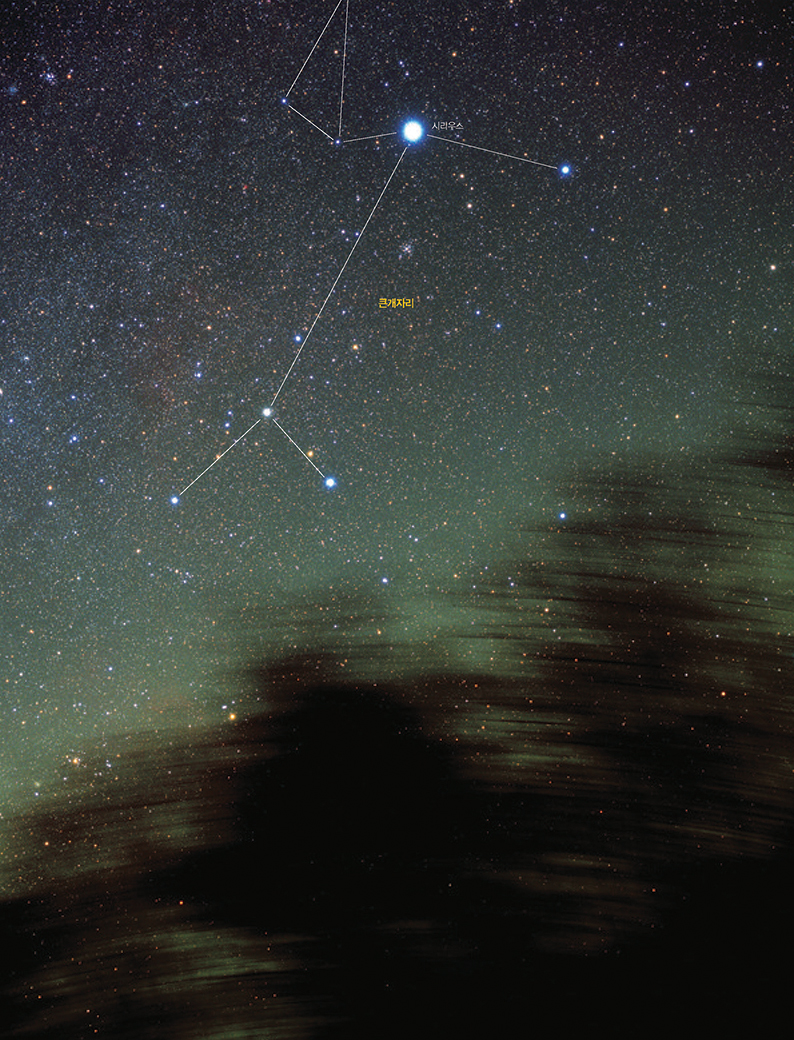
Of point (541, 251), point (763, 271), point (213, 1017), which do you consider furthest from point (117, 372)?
point (213, 1017)

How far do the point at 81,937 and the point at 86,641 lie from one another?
83cm

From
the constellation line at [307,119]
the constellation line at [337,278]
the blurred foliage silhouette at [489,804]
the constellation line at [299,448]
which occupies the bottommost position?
the blurred foliage silhouette at [489,804]

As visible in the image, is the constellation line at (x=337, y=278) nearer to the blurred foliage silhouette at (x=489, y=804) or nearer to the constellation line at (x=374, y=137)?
the constellation line at (x=374, y=137)

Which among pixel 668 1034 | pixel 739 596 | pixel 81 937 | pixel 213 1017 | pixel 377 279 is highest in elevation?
pixel 377 279

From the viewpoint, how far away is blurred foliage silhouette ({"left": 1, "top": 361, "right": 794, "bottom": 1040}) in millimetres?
1488

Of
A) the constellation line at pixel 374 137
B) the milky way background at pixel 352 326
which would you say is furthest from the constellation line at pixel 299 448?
the constellation line at pixel 374 137

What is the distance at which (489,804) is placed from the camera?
1.51 m

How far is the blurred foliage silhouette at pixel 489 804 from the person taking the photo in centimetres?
149

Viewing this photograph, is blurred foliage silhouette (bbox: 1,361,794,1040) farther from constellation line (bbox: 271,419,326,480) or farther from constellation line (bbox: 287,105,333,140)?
constellation line (bbox: 287,105,333,140)

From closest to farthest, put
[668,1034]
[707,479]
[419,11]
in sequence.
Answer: [419,11]
[707,479]
[668,1034]

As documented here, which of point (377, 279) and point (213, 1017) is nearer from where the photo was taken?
point (377, 279)

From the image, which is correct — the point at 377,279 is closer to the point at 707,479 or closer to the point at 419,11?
the point at 419,11

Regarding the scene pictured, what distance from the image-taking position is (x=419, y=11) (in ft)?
4.53

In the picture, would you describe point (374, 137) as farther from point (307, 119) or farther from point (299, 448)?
point (299, 448)
